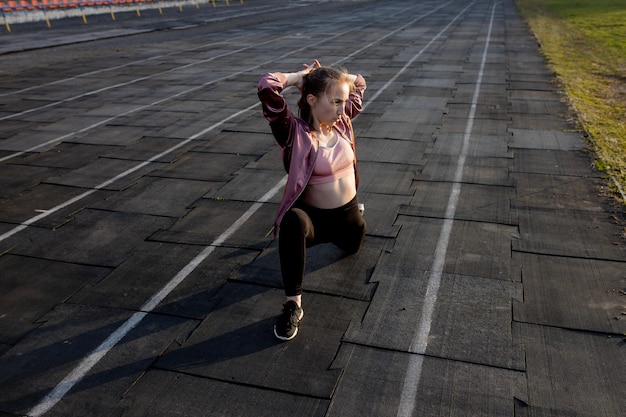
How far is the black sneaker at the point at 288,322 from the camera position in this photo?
4273 mm

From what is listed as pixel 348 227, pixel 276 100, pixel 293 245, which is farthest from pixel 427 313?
pixel 276 100

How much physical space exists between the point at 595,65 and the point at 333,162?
15299 mm

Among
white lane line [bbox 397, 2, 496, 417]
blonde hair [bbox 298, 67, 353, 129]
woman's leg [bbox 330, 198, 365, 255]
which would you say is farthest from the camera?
woman's leg [bbox 330, 198, 365, 255]

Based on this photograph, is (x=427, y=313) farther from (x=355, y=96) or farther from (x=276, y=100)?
(x=276, y=100)

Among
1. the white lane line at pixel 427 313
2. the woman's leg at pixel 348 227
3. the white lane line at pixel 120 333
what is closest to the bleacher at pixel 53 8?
the white lane line at pixel 120 333

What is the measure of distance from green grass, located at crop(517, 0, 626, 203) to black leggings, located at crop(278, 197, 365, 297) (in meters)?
→ 3.97

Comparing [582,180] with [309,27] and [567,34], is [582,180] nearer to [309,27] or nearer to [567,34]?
[567,34]

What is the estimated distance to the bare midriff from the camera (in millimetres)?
4559

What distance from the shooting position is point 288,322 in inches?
169

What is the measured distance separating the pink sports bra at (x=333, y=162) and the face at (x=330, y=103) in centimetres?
28

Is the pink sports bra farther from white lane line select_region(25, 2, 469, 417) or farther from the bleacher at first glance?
the bleacher

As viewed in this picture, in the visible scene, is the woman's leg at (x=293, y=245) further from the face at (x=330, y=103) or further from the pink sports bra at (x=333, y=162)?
the face at (x=330, y=103)

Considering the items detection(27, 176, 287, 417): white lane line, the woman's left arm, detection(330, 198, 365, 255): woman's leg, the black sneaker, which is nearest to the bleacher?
detection(27, 176, 287, 417): white lane line

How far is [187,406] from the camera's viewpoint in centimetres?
366
